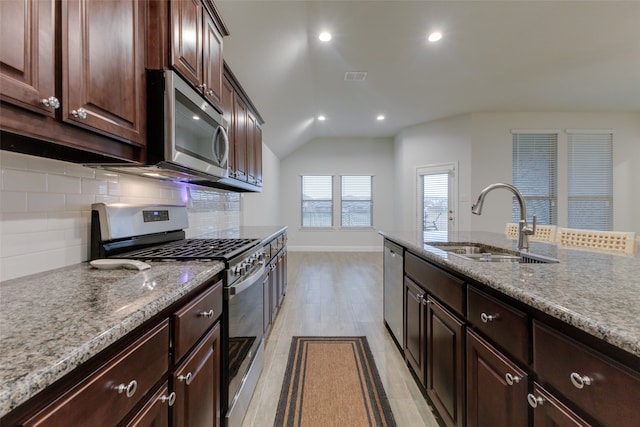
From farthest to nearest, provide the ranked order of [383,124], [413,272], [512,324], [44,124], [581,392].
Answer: [383,124] < [413,272] < [512,324] < [44,124] < [581,392]

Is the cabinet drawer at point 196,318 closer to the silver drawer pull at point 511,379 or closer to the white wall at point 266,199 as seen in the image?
the silver drawer pull at point 511,379

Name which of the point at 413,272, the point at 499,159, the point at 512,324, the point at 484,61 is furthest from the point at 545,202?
the point at 512,324

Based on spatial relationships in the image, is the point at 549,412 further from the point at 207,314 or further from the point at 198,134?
the point at 198,134

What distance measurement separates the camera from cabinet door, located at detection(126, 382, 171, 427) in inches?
27.5

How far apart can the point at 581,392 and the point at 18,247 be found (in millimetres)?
1777

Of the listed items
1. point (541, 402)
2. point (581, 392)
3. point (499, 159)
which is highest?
point (499, 159)

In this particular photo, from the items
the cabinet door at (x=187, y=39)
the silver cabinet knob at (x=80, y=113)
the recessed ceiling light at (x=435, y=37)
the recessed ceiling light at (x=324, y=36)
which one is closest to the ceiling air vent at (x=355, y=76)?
the recessed ceiling light at (x=324, y=36)

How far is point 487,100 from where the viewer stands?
15.1 ft

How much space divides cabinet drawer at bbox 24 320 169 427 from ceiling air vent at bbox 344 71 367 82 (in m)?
3.81

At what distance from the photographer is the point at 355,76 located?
3.83 m

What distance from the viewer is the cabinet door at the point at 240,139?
252 centimetres

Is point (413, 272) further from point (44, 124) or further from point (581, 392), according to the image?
point (44, 124)

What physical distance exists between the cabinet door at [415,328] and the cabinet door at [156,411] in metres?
1.34

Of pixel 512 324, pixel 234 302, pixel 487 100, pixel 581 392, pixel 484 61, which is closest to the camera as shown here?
pixel 581 392
